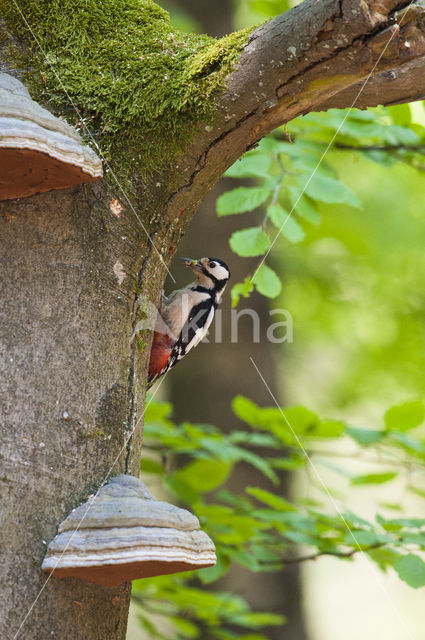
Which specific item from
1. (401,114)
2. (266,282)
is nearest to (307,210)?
(266,282)

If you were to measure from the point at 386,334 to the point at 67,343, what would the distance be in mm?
7274

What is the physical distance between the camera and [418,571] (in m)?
2.77

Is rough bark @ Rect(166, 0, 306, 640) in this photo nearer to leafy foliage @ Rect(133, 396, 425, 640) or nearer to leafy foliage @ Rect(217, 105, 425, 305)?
leafy foliage @ Rect(133, 396, 425, 640)

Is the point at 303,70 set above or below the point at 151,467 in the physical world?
above

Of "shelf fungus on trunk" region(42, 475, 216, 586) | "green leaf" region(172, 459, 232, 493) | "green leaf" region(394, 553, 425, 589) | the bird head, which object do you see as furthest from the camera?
the bird head

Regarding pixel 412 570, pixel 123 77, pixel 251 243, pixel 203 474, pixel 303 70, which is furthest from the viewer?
pixel 203 474

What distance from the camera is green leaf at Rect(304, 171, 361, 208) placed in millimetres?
3562

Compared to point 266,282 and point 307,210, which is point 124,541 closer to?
point 266,282

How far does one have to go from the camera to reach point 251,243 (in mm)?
3477

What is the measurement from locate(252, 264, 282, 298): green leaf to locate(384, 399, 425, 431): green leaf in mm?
930

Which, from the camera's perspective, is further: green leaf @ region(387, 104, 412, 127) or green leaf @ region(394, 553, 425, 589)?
green leaf @ region(387, 104, 412, 127)

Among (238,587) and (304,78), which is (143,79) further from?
(238,587)

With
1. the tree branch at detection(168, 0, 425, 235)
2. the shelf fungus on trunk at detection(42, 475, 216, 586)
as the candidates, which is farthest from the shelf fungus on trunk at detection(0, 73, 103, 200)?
the shelf fungus on trunk at detection(42, 475, 216, 586)

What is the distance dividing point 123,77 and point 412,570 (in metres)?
2.31
